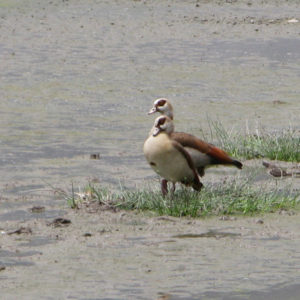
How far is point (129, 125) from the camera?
12344 millimetres

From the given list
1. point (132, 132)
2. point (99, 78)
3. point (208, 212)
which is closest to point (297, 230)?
point (208, 212)

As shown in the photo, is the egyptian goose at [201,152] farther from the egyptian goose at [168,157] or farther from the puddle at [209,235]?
the puddle at [209,235]

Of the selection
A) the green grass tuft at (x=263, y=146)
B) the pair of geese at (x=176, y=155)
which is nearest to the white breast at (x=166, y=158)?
the pair of geese at (x=176, y=155)

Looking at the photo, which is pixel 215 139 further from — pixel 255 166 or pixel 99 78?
pixel 99 78

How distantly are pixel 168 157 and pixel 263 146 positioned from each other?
2547mm

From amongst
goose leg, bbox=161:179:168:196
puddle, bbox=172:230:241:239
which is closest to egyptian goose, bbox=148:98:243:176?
goose leg, bbox=161:179:168:196

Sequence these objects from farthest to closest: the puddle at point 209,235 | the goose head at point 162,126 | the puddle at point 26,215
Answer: the goose head at point 162,126, the puddle at point 26,215, the puddle at point 209,235

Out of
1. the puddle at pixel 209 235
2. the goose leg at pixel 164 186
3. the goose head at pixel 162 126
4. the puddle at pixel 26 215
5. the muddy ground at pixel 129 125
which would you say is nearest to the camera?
the muddy ground at pixel 129 125

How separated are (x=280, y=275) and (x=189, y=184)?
188cm

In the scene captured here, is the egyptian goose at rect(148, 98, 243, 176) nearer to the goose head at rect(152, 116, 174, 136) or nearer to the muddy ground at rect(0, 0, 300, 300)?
the goose head at rect(152, 116, 174, 136)

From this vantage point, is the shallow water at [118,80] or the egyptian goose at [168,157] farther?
the shallow water at [118,80]

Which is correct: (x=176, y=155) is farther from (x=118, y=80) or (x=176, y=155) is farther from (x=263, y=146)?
(x=118, y=80)

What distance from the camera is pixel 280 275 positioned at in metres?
6.56

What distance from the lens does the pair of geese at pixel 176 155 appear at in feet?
26.5
